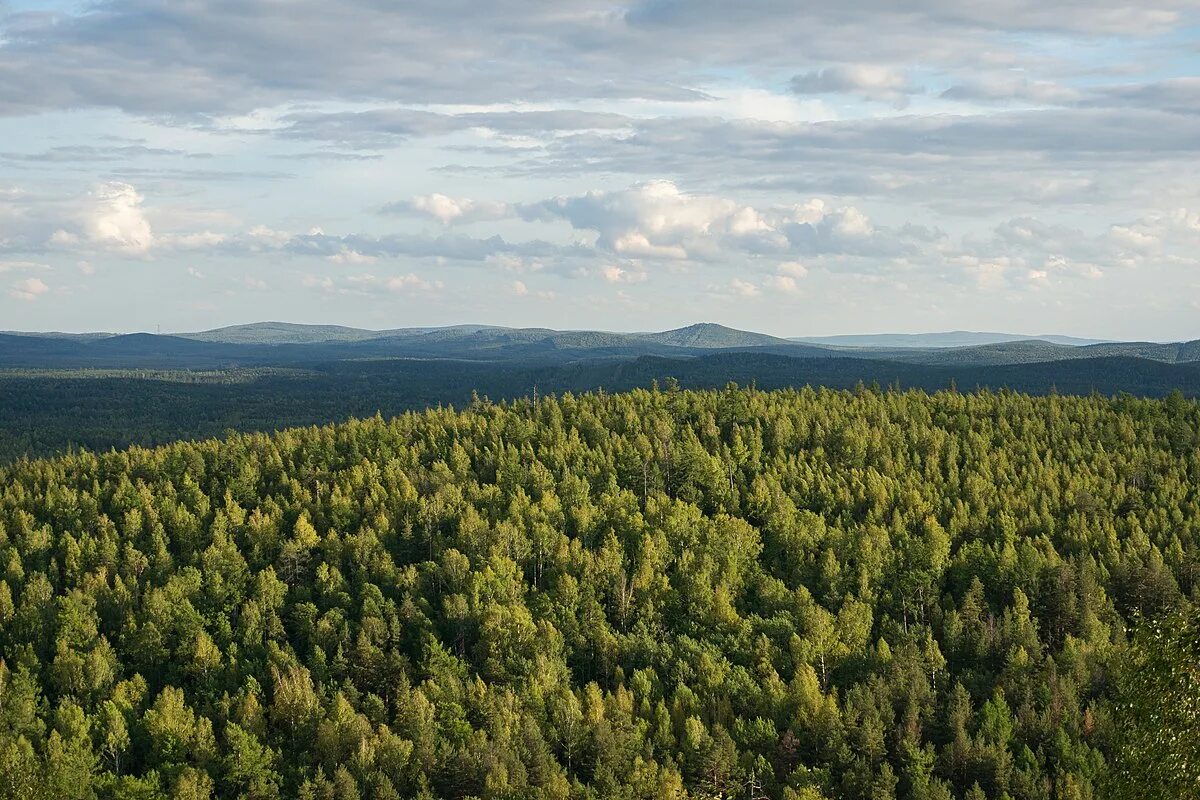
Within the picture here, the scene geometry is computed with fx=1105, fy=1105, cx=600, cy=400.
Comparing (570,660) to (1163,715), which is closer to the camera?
(1163,715)

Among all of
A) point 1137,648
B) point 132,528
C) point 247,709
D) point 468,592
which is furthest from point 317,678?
point 1137,648

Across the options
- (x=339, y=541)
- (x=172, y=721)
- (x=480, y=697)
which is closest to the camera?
(x=172, y=721)

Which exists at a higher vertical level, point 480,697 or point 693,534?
point 693,534

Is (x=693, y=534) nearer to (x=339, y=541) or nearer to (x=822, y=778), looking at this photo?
(x=339, y=541)

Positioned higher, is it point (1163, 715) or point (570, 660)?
point (1163, 715)

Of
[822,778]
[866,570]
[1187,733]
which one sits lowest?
[822,778]

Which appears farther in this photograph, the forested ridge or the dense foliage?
the forested ridge

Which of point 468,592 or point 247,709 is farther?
point 468,592

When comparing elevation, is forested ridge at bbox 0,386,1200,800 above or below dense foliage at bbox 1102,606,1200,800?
below

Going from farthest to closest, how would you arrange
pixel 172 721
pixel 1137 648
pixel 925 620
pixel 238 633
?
1. pixel 925 620
2. pixel 238 633
3. pixel 172 721
4. pixel 1137 648

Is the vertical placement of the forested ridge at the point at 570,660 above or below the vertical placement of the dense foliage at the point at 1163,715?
below

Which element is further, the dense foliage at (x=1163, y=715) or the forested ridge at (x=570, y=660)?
the forested ridge at (x=570, y=660)
